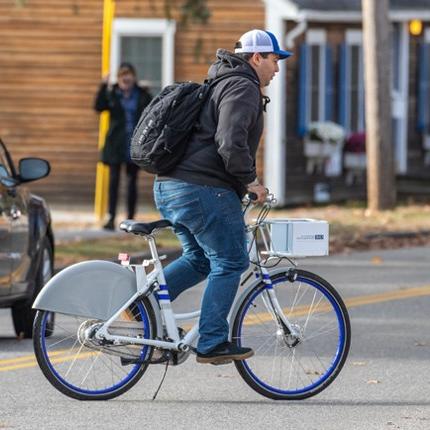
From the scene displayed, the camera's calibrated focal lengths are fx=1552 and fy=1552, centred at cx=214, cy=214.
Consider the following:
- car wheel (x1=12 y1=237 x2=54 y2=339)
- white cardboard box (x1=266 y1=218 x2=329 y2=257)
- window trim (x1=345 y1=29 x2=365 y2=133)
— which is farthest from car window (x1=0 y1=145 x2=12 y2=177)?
window trim (x1=345 y1=29 x2=365 y2=133)

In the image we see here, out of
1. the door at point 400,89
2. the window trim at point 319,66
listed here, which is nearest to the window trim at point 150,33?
the window trim at point 319,66

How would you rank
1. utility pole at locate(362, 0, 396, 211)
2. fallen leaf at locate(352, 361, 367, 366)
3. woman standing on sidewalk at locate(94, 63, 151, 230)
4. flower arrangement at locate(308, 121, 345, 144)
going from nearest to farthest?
1. fallen leaf at locate(352, 361, 367, 366)
2. woman standing on sidewalk at locate(94, 63, 151, 230)
3. utility pole at locate(362, 0, 396, 211)
4. flower arrangement at locate(308, 121, 345, 144)

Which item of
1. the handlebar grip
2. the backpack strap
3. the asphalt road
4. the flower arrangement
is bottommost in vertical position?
the asphalt road

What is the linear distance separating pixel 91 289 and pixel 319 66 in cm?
1824

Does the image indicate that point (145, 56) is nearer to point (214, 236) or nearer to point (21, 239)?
point (21, 239)

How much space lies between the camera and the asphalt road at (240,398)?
24.8 ft

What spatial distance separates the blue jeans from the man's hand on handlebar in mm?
94

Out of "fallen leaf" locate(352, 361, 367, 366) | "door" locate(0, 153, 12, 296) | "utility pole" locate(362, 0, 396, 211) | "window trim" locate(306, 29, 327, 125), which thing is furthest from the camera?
"window trim" locate(306, 29, 327, 125)

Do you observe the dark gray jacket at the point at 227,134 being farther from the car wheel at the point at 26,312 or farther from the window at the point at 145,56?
the window at the point at 145,56

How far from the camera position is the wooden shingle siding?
80.5 feet

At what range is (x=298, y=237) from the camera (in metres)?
7.99

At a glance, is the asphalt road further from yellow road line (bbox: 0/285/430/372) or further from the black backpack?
the black backpack

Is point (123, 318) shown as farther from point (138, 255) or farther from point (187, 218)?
point (138, 255)

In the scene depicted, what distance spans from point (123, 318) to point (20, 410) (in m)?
0.70
